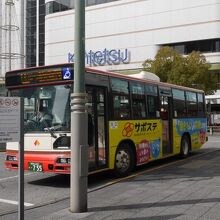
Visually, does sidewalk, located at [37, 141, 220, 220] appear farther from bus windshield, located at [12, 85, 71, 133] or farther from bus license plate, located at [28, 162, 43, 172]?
bus windshield, located at [12, 85, 71, 133]

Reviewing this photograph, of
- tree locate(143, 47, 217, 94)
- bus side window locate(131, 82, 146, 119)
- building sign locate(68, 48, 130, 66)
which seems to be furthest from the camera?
building sign locate(68, 48, 130, 66)

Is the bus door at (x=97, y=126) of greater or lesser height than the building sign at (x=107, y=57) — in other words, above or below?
below

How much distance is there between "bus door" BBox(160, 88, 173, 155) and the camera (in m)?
14.1

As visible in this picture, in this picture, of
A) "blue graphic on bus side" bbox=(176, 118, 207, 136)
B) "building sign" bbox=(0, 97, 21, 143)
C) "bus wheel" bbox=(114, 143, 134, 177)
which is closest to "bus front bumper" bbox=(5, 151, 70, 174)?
"bus wheel" bbox=(114, 143, 134, 177)

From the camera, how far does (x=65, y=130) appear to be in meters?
9.80

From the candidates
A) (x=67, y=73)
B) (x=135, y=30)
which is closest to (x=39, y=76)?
(x=67, y=73)

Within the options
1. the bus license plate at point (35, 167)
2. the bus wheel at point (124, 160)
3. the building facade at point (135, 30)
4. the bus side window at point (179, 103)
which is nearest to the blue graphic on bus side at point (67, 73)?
the bus license plate at point (35, 167)

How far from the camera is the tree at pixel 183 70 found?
36.4 meters

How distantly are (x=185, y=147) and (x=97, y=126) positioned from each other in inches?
249

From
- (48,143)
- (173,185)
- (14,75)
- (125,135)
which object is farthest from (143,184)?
(14,75)

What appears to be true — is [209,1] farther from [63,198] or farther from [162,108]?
[63,198]

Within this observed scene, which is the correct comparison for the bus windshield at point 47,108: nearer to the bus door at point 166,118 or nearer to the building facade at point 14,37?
the bus door at point 166,118

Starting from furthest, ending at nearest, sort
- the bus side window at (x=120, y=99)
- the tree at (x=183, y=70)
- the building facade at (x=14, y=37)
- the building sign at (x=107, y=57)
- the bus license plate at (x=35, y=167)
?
the building facade at (x=14, y=37) < the building sign at (x=107, y=57) < the tree at (x=183, y=70) < the bus side window at (x=120, y=99) < the bus license plate at (x=35, y=167)

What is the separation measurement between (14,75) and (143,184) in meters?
4.02
